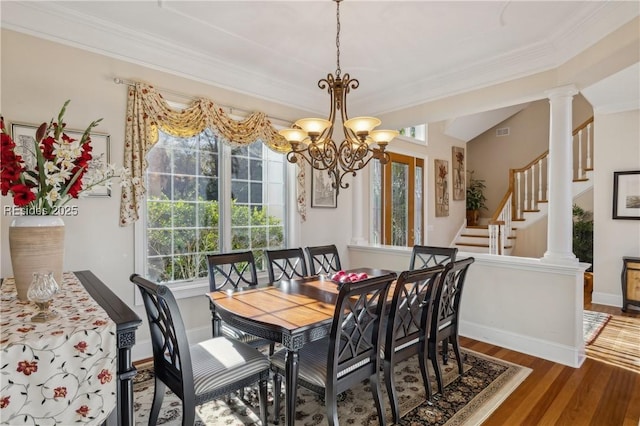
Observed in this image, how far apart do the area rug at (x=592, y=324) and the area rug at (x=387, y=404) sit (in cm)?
146

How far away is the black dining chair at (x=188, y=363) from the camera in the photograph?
1.70 metres

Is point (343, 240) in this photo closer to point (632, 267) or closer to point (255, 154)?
point (255, 154)

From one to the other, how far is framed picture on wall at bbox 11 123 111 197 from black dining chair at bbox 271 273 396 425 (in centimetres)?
190

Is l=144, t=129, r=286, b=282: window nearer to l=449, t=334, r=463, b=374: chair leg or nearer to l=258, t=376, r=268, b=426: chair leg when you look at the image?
l=258, t=376, r=268, b=426: chair leg

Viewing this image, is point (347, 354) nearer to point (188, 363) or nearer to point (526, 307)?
point (188, 363)

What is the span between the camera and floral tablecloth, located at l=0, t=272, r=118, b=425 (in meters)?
1.05

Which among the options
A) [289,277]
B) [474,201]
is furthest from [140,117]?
[474,201]

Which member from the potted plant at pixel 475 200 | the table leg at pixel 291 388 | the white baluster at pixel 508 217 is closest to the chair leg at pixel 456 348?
the table leg at pixel 291 388

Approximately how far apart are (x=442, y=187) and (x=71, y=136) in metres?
6.36

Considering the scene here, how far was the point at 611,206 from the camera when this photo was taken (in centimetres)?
484

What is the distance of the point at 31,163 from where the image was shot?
2.50 meters

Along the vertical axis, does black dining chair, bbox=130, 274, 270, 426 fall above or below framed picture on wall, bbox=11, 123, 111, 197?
below

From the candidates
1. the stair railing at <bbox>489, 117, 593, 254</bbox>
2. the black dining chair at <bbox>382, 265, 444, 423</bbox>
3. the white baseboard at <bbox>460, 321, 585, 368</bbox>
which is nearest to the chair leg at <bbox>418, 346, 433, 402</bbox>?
the black dining chair at <bbox>382, 265, 444, 423</bbox>

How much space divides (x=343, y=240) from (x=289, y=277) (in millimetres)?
1749
